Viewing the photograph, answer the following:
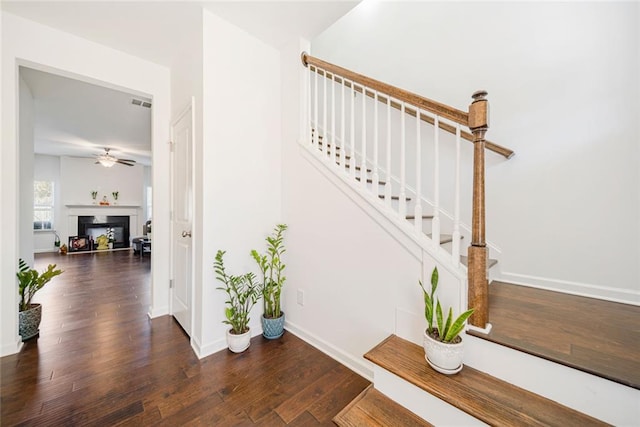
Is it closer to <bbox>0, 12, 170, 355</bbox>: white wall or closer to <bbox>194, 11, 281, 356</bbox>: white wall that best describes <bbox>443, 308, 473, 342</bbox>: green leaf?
<bbox>194, 11, 281, 356</bbox>: white wall

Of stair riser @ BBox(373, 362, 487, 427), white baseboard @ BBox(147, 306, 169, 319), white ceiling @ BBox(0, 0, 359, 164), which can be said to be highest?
white ceiling @ BBox(0, 0, 359, 164)

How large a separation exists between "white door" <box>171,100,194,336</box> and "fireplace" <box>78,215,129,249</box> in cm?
635

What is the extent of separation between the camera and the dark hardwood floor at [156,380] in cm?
131

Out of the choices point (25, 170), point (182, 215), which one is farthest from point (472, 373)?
point (25, 170)

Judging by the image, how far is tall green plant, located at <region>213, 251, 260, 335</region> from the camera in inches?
73.8

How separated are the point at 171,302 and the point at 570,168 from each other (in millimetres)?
3750

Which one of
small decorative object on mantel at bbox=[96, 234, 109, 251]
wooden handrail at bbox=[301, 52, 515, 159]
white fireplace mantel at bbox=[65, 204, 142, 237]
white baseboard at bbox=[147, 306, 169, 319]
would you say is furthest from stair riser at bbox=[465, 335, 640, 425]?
white fireplace mantel at bbox=[65, 204, 142, 237]

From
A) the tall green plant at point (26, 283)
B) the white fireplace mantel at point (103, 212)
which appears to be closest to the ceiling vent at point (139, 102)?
the tall green plant at point (26, 283)

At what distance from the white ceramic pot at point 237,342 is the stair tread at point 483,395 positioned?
106cm

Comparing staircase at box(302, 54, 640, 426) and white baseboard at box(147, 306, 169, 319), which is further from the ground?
staircase at box(302, 54, 640, 426)

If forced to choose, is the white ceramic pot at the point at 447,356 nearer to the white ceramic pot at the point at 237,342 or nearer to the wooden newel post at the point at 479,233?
the wooden newel post at the point at 479,233

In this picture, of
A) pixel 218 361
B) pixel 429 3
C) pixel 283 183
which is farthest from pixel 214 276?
pixel 429 3

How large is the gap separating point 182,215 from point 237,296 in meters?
0.98

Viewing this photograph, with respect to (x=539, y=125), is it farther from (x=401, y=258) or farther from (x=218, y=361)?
(x=218, y=361)
